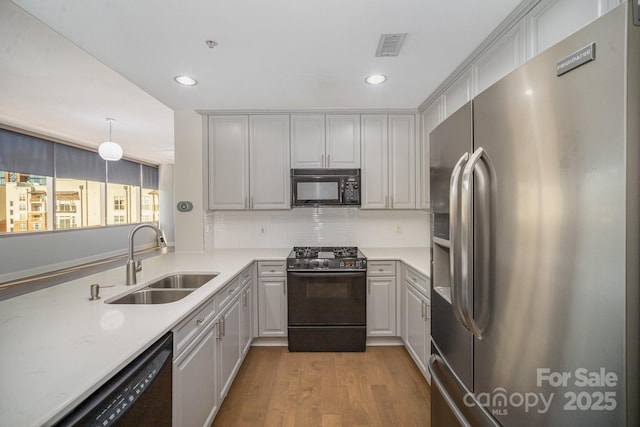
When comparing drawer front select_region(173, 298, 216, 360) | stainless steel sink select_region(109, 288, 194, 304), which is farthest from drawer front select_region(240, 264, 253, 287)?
drawer front select_region(173, 298, 216, 360)

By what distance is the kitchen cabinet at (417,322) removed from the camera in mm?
2158

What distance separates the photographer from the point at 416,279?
2393 mm

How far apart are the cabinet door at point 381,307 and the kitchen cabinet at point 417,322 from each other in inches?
4.7

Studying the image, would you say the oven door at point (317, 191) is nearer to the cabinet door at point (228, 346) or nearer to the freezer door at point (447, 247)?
the cabinet door at point (228, 346)

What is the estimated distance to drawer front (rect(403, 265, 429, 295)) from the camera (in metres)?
2.19

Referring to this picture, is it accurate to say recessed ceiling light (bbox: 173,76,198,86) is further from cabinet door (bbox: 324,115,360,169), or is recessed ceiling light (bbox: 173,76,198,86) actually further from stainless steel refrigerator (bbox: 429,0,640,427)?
stainless steel refrigerator (bbox: 429,0,640,427)

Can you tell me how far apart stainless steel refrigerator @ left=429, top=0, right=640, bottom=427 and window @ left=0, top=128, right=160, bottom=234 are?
4824 millimetres

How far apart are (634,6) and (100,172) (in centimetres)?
843

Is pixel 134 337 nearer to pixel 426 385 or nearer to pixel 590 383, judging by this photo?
pixel 590 383

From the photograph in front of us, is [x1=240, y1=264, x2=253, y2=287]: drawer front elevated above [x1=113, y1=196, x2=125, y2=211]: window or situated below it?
below

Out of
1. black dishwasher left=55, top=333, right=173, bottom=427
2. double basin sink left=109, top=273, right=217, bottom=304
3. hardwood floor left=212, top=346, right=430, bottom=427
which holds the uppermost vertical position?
double basin sink left=109, top=273, right=217, bottom=304

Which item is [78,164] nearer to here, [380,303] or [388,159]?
[388,159]

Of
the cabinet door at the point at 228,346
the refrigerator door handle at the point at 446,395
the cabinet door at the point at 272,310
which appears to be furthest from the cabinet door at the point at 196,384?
the refrigerator door handle at the point at 446,395

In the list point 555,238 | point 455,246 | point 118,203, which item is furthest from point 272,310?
point 118,203
